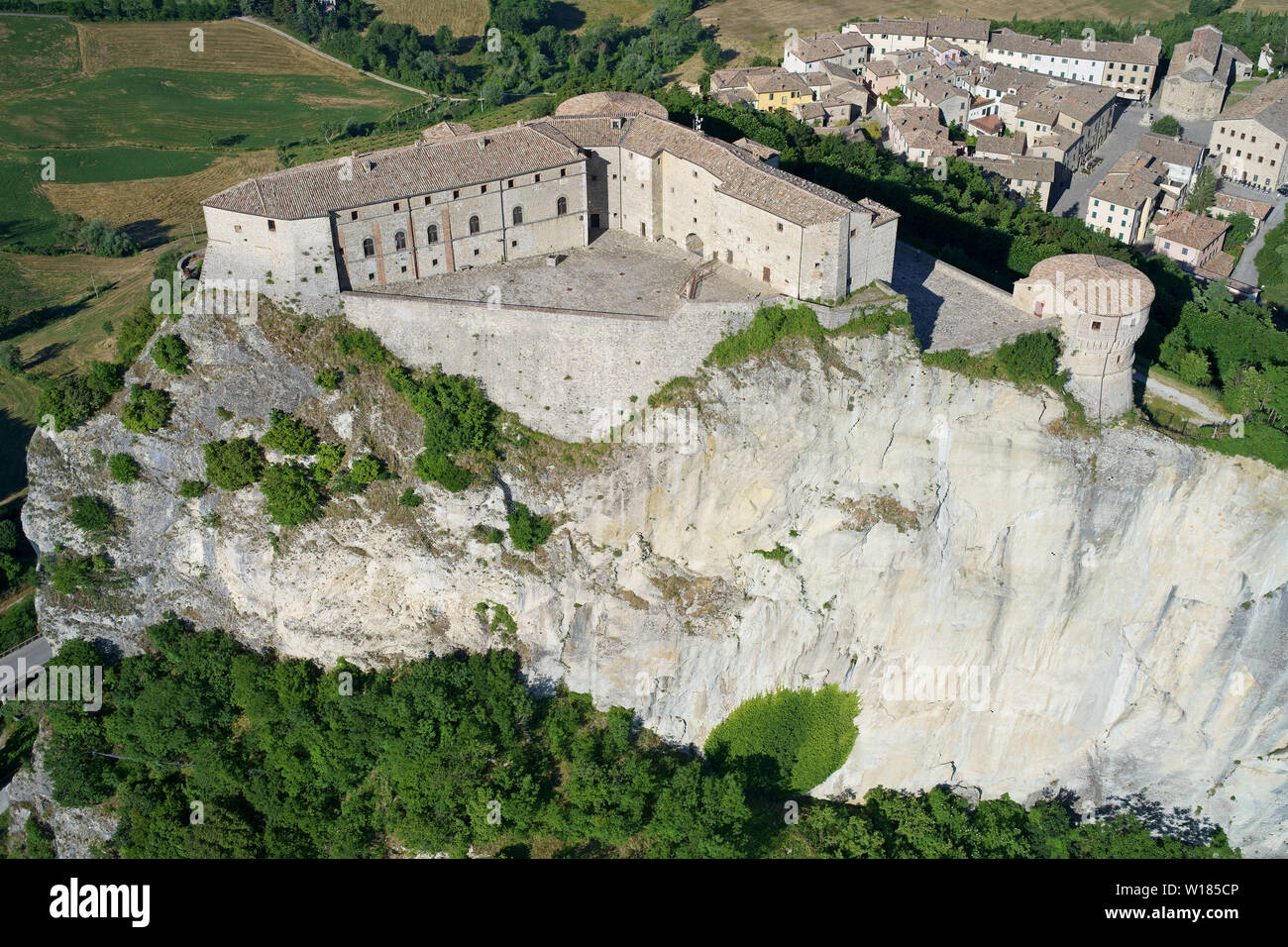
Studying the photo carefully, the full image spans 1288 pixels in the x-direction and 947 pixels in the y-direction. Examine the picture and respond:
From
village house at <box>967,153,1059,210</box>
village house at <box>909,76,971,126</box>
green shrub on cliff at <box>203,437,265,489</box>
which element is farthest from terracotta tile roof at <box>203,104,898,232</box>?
village house at <box>909,76,971,126</box>

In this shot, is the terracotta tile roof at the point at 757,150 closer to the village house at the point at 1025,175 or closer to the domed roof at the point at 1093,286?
the domed roof at the point at 1093,286

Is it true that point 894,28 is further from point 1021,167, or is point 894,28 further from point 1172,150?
point 1021,167

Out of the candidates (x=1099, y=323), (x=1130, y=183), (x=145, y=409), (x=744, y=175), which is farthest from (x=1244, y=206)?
(x=145, y=409)

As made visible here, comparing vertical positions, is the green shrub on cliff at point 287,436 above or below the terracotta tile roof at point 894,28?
below

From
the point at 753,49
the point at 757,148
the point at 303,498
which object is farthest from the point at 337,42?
the point at 303,498

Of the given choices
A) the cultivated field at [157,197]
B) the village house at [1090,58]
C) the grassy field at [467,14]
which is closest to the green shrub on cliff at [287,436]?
the cultivated field at [157,197]

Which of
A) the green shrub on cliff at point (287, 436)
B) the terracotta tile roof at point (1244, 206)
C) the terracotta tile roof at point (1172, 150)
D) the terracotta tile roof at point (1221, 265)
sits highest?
the terracotta tile roof at point (1172, 150)
